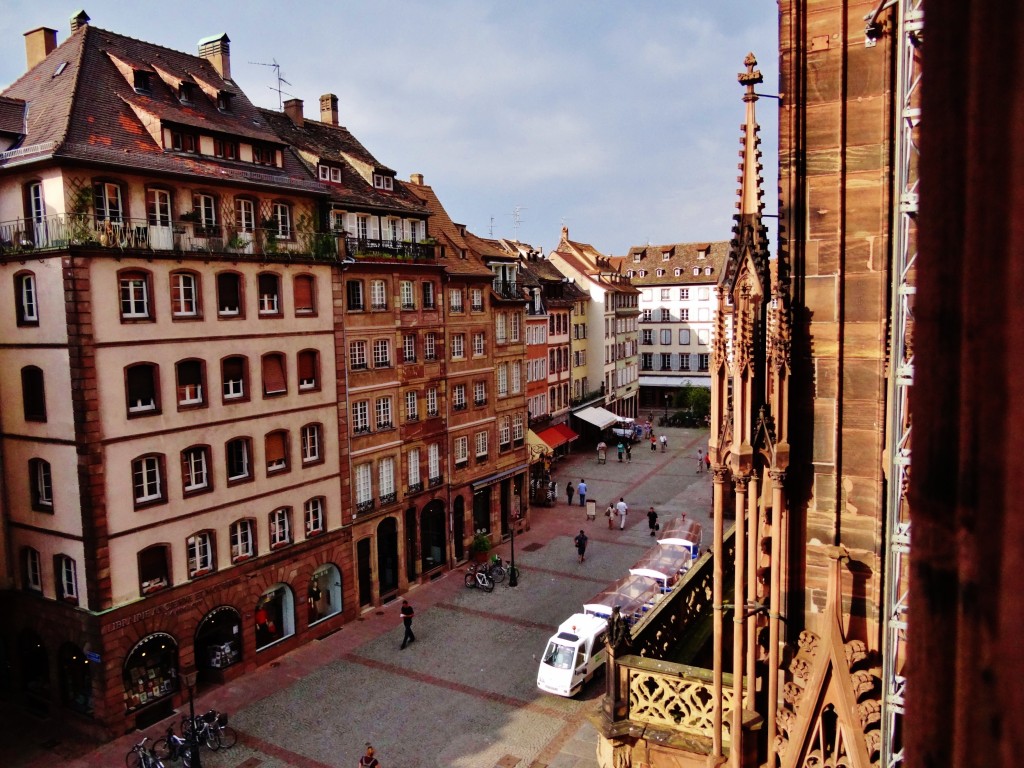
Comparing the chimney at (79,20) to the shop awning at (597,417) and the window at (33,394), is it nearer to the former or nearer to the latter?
the window at (33,394)

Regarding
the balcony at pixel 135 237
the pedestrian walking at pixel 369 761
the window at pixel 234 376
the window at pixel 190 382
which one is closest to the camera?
the pedestrian walking at pixel 369 761

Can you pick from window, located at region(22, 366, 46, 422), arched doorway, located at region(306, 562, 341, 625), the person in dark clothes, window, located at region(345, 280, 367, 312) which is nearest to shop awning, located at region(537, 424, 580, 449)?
window, located at region(345, 280, 367, 312)

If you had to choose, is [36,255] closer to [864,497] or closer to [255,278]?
[255,278]

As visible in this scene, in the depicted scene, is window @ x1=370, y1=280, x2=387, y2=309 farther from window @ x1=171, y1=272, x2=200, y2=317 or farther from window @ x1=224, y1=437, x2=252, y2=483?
window @ x1=171, y1=272, x2=200, y2=317

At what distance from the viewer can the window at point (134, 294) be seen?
82.0ft

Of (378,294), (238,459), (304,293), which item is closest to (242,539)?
(238,459)

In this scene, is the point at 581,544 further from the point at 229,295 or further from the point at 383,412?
the point at 229,295

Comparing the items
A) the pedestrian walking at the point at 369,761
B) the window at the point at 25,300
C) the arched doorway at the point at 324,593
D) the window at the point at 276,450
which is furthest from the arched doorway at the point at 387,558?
the window at the point at 25,300

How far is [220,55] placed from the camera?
35094 mm

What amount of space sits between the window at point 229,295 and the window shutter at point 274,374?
6.96 ft

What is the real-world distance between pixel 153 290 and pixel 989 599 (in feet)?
89.6

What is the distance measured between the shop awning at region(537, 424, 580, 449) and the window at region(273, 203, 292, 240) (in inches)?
1220

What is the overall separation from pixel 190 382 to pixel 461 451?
50.5ft

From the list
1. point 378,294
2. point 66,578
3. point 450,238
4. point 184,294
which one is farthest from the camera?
point 450,238
